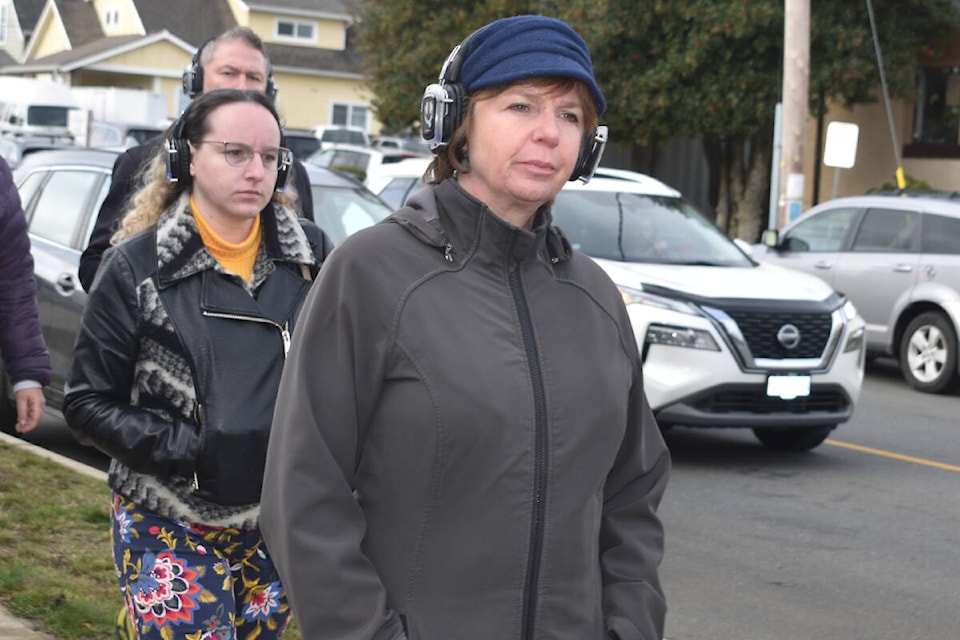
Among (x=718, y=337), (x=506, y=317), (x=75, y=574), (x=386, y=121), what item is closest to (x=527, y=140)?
(x=506, y=317)

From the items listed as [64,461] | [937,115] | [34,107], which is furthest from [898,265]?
[34,107]

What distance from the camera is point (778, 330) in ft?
31.0

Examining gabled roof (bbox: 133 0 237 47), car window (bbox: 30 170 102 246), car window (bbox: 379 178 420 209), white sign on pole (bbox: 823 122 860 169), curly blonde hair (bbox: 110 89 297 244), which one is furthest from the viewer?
gabled roof (bbox: 133 0 237 47)

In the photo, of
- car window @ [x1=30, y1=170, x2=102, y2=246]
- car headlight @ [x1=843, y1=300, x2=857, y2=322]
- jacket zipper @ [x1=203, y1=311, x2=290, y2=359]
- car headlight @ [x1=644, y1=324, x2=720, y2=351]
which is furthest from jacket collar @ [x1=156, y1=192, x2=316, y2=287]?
car headlight @ [x1=843, y1=300, x2=857, y2=322]

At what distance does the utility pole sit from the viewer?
19.4 metres

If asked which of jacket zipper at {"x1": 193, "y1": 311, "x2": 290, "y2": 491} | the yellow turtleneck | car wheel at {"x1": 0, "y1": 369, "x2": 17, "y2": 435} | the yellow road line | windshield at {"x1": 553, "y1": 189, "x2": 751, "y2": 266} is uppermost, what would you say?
the yellow turtleneck

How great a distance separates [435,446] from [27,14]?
78.1m

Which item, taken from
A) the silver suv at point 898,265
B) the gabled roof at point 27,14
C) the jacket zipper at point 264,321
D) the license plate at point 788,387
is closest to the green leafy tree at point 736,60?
the silver suv at point 898,265

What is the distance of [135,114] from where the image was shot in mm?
38094

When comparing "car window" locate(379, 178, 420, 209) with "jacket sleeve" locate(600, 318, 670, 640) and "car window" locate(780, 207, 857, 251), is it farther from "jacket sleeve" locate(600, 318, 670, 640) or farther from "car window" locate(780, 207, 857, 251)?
"jacket sleeve" locate(600, 318, 670, 640)

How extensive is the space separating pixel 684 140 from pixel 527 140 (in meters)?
34.0

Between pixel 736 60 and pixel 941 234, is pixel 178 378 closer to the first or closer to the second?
pixel 941 234

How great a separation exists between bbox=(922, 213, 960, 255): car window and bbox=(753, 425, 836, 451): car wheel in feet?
13.8

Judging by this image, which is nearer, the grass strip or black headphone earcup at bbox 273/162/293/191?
black headphone earcup at bbox 273/162/293/191
